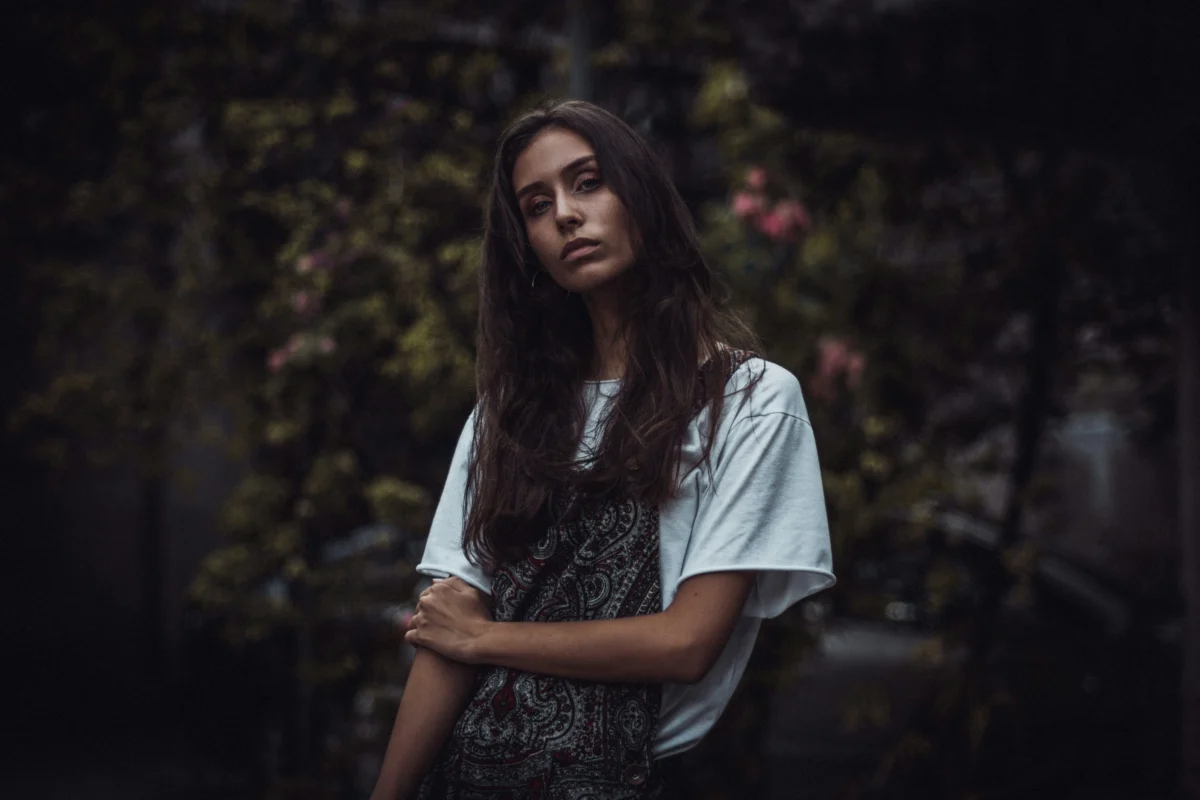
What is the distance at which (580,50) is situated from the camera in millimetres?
4109

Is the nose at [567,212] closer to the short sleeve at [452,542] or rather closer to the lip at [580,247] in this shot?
the lip at [580,247]

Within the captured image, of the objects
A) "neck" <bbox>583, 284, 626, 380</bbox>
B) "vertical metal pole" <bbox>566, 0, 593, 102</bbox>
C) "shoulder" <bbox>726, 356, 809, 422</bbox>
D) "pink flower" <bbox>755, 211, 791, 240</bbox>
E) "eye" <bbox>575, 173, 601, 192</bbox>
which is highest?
"vertical metal pole" <bbox>566, 0, 593, 102</bbox>

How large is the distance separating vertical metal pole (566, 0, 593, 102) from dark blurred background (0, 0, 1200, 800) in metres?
0.01

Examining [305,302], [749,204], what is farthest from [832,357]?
[305,302]

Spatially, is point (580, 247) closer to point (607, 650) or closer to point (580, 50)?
point (607, 650)

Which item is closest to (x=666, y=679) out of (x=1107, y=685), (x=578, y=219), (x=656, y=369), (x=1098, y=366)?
(x=656, y=369)

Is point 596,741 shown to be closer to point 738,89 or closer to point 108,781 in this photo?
point 738,89

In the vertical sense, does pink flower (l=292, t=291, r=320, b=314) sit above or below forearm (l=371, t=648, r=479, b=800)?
above

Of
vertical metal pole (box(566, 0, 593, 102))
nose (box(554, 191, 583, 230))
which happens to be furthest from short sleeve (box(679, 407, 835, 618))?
vertical metal pole (box(566, 0, 593, 102))

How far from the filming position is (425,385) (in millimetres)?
4617

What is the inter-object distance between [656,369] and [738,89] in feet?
9.83

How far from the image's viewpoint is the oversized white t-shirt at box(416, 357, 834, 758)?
1.72 metres

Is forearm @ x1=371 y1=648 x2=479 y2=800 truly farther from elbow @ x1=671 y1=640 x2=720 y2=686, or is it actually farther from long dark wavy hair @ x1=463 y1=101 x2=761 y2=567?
elbow @ x1=671 y1=640 x2=720 y2=686

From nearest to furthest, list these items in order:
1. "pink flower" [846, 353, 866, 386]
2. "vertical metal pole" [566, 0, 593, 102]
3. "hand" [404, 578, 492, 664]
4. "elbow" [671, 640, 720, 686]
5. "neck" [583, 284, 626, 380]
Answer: "elbow" [671, 640, 720, 686] < "hand" [404, 578, 492, 664] < "neck" [583, 284, 626, 380] < "vertical metal pole" [566, 0, 593, 102] < "pink flower" [846, 353, 866, 386]
